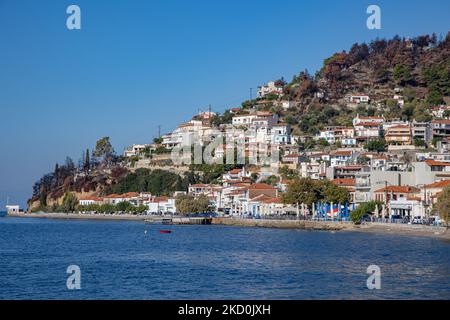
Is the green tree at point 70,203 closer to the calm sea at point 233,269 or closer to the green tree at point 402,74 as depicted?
the green tree at point 402,74

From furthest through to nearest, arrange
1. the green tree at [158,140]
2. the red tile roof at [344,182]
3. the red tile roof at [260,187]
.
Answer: the green tree at [158,140]
the red tile roof at [260,187]
the red tile roof at [344,182]

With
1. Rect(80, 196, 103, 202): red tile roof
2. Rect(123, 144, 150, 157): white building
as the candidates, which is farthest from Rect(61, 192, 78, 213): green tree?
Rect(123, 144, 150, 157): white building

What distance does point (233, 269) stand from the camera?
3603 cm

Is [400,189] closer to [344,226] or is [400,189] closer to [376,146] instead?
[344,226]

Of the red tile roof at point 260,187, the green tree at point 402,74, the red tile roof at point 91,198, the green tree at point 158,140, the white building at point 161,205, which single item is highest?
the green tree at point 402,74

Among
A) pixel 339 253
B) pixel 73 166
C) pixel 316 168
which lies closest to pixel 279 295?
pixel 339 253

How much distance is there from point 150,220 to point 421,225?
5141 cm

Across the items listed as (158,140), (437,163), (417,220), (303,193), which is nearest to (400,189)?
(437,163)

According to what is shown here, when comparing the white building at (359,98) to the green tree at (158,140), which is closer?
the white building at (359,98)

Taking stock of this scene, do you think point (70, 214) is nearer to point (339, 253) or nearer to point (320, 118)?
point (320, 118)

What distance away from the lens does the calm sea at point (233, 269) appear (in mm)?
28438

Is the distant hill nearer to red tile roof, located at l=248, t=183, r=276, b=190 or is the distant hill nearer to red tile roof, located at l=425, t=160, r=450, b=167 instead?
red tile roof, located at l=248, t=183, r=276, b=190

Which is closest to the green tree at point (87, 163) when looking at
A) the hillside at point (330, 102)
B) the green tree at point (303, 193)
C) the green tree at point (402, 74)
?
the hillside at point (330, 102)

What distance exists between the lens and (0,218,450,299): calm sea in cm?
2844
